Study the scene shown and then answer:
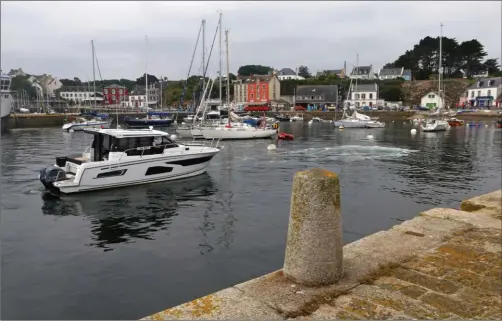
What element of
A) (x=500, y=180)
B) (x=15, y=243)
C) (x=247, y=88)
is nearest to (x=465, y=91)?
(x=247, y=88)

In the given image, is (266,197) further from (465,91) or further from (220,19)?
(465,91)

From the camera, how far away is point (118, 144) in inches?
778

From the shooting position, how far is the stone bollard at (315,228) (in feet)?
18.1

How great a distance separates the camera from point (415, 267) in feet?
21.1

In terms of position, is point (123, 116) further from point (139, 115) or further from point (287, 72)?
point (287, 72)

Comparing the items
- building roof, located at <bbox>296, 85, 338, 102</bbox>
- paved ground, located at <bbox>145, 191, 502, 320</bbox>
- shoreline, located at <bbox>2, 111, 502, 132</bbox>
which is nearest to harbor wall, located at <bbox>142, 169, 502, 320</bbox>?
paved ground, located at <bbox>145, 191, 502, 320</bbox>

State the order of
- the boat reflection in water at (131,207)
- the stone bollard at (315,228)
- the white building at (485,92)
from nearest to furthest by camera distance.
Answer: the stone bollard at (315,228)
the boat reflection in water at (131,207)
the white building at (485,92)

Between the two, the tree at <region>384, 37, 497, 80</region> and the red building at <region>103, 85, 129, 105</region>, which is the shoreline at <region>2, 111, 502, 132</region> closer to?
the red building at <region>103, 85, 129, 105</region>

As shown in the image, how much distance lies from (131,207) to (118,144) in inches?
169

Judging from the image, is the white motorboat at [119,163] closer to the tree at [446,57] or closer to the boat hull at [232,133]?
the boat hull at [232,133]

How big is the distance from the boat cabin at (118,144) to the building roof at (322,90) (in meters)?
112

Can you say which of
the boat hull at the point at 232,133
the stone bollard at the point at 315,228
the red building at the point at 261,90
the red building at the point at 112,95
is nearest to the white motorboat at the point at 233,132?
the boat hull at the point at 232,133

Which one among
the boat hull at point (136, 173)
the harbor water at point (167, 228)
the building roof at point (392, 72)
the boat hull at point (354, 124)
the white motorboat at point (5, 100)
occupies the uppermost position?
→ the building roof at point (392, 72)

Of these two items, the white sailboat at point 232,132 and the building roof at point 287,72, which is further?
the building roof at point 287,72
